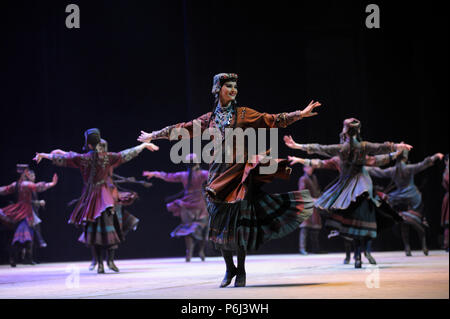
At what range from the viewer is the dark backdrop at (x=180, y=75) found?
426 inches

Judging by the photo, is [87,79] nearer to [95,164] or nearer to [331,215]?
[95,164]

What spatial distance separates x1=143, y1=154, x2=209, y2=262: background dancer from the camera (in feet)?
36.4

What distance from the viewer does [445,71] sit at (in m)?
11.4

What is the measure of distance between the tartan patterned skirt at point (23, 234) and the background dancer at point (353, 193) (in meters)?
5.35

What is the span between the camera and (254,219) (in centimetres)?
491

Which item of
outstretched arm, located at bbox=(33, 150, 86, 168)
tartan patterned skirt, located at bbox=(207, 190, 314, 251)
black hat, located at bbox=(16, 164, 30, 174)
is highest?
outstretched arm, located at bbox=(33, 150, 86, 168)

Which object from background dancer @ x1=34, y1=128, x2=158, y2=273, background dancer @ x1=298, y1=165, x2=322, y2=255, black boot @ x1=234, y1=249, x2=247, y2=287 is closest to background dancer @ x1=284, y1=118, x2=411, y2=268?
background dancer @ x1=34, y1=128, x2=158, y2=273

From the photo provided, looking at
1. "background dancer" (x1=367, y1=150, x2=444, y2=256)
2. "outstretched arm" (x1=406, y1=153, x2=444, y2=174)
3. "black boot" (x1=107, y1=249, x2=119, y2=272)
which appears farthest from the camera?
"background dancer" (x1=367, y1=150, x2=444, y2=256)

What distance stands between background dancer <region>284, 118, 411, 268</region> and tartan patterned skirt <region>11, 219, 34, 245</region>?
5354 millimetres

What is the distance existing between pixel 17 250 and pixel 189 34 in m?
4.51

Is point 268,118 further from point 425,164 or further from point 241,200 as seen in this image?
point 425,164

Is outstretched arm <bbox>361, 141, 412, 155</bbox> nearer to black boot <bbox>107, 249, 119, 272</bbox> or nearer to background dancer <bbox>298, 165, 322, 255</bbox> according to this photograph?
black boot <bbox>107, 249, 119, 272</bbox>
